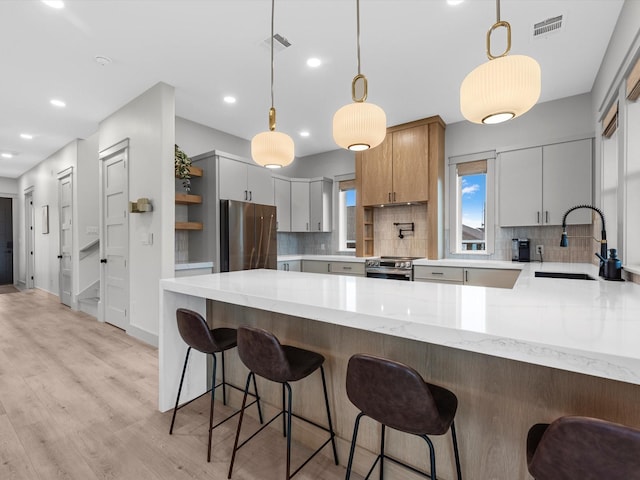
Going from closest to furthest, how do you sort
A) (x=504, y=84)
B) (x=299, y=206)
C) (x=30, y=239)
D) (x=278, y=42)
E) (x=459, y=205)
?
→ (x=504, y=84)
(x=278, y=42)
(x=459, y=205)
(x=299, y=206)
(x=30, y=239)

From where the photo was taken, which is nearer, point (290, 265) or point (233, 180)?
point (233, 180)

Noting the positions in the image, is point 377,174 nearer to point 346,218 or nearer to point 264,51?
point 346,218

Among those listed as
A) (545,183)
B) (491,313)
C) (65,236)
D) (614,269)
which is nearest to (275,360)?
(491,313)

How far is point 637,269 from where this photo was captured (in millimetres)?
1898

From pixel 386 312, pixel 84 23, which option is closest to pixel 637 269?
pixel 386 312

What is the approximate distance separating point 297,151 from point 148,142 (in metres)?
2.82

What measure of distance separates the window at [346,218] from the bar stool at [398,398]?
453 cm

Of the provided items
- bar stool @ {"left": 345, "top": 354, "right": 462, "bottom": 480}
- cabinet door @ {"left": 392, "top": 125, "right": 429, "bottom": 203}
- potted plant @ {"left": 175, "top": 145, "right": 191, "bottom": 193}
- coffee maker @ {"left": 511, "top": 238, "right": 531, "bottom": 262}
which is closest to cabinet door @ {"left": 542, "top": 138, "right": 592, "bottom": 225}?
coffee maker @ {"left": 511, "top": 238, "right": 531, "bottom": 262}

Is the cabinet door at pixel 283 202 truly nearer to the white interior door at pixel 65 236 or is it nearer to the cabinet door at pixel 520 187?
the cabinet door at pixel 520 187

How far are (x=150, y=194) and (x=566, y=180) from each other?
4.60 metres

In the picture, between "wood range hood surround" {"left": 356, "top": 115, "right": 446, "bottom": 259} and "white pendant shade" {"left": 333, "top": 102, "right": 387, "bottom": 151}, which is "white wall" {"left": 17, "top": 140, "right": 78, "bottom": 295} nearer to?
"wood range hood surround" {"left": 356, "top": 115, "right": 446, "bottom": 259}

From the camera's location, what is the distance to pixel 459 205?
14.7 feet

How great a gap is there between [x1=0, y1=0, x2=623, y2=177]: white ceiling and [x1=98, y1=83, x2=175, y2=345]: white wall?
0.79ft

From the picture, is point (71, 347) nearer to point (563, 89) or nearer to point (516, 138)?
point (516, 138)
